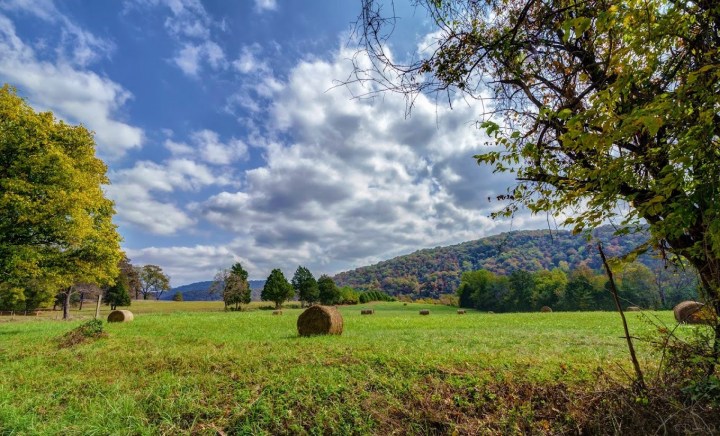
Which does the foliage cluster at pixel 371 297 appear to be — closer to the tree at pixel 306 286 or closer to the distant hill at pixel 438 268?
the tree at pixel 306 286

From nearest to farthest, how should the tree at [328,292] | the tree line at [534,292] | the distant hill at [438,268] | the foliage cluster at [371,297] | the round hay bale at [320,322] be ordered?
1. the round hay bale at [320,322]
2. the tree line at [534,292]
3. the tree at [328,292]
4. the foliage cluster at [371,297]
5. the distant hill at [438,268]

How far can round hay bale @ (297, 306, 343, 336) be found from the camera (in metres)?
15.8

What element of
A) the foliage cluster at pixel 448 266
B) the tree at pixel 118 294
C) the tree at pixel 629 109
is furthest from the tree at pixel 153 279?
the tree at pixel 629 109

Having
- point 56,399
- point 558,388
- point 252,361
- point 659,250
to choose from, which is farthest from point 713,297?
point 56,399

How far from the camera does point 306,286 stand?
240ft

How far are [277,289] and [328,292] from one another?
1279 cm

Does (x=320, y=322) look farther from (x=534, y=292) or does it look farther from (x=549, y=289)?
(x=549, y=289)

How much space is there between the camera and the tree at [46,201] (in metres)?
14.6

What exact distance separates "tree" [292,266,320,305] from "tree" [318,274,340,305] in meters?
1.09

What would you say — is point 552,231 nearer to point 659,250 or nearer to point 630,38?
point 659,250

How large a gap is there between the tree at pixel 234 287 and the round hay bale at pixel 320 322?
1930 inches

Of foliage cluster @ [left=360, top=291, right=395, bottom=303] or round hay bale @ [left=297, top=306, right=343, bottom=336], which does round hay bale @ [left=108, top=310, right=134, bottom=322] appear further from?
foliage cluster @ [left=360, top=291, right=395, bottom=303]

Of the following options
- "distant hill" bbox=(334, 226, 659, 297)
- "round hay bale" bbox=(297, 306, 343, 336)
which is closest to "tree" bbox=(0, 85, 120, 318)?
"round hay bale" bbox=(297, 306, 343, 336)

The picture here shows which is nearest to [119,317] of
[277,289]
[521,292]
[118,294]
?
[118,294]
